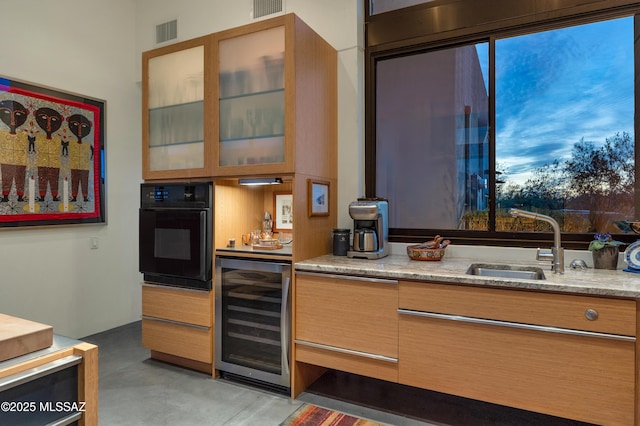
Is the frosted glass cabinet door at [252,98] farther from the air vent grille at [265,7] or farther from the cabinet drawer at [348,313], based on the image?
the cabinet drawer at [348,313]

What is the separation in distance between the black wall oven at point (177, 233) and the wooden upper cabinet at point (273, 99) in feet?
1.00

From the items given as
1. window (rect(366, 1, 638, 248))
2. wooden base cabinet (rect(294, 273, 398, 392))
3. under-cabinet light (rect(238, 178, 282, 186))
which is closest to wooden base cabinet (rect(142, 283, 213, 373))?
wooden base cabinet (rect(294, 273, 398, 392))

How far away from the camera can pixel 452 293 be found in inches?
80.7

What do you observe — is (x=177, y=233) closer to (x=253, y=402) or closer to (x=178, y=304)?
(x=178, y=304)

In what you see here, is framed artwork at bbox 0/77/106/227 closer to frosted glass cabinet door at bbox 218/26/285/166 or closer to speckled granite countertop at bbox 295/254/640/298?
frosted glass cabinet door at bbox 218/26/285/166

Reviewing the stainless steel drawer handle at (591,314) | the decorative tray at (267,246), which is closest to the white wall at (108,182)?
the decorative tray at (267,246)

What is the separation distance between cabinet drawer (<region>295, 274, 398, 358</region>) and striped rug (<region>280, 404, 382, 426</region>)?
39 centimetres

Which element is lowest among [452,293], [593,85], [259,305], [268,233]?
[259,305]

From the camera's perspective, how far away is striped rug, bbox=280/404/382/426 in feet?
7.22

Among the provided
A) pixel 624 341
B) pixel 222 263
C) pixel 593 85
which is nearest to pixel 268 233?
pixel 222 263

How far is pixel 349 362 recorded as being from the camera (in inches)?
92.7

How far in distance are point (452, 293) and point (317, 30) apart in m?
2.27

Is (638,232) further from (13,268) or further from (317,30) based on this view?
(13,268)

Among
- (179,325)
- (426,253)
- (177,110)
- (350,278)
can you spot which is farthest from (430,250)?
(177,110)
